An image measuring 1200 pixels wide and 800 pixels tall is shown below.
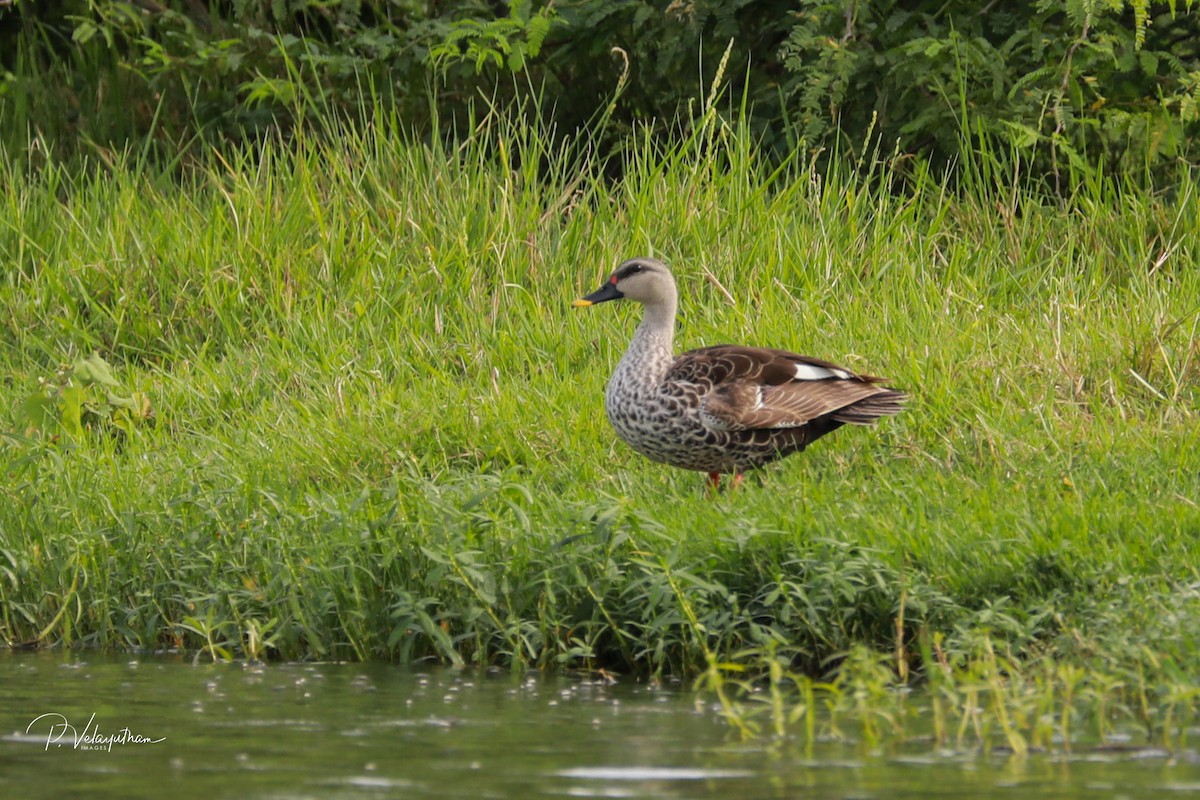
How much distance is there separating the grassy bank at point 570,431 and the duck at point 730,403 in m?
0.18

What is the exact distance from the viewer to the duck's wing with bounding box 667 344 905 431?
6.91 meters

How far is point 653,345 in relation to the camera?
23.9 feet

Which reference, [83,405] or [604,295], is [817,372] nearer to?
[604,295]

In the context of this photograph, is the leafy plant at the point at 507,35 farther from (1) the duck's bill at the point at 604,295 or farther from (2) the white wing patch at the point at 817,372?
(2) the white wing patch at the point at 817,372

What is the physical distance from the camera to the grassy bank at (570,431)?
573cm

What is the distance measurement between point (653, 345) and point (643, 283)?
47 cm

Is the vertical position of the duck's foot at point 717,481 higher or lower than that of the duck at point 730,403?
lower

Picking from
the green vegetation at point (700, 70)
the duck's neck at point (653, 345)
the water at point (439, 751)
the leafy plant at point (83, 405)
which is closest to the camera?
the water at point (439, 751)

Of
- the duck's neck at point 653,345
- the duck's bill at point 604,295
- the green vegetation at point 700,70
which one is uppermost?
the green vegetation at point 700,70

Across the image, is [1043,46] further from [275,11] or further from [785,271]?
[275,11]

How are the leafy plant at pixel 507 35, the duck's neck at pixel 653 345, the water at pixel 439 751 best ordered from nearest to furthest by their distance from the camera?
the water at pixel 439 751 → the duck's neck at pixel 653 345 → the leafy plant at pixel 507 35

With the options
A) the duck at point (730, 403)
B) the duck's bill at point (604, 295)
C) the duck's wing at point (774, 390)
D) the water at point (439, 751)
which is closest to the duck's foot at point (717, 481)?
the duck at point (730, 403)

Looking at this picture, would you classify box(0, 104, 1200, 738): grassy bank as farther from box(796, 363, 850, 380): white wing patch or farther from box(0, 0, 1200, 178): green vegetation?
box(0, 0, 1200, 178): green vegetation

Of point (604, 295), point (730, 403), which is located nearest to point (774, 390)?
point (730, 403)
